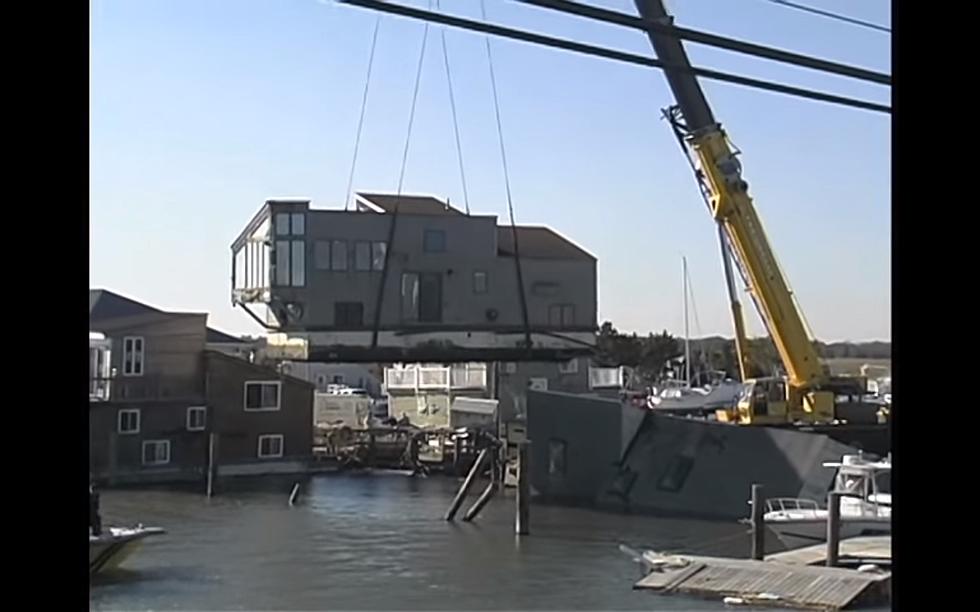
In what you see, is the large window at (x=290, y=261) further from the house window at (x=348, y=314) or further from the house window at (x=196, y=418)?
the house window at (x=196, y=418)

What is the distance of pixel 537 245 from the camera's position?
12164 millimetres

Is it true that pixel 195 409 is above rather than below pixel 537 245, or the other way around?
below

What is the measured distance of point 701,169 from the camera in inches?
336

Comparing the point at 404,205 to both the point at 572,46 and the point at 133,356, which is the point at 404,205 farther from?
the point at 572,46

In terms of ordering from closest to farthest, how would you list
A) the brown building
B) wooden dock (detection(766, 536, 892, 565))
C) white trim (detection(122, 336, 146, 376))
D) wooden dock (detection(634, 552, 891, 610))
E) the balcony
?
wooden dock (detection(634, 552, 891, 610)), wooden dock (detection(766, 536, 892, 565)), white trim (detection(122, 336, 146, 376)), the brown building, the balcony

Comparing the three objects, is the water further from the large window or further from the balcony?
the large window

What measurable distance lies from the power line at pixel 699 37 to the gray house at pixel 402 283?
9.92 metres

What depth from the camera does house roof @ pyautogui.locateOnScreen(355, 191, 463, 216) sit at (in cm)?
1187

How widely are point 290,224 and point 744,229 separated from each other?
4.41 m

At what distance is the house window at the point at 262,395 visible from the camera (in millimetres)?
12898

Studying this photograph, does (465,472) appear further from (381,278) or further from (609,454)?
(381,278)

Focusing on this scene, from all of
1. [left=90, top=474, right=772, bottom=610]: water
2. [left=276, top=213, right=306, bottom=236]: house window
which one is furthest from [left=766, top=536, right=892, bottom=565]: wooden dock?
[left=276, top=213, right=306, bottom=236]: house window

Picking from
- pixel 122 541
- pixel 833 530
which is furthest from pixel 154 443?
pixel 833 530

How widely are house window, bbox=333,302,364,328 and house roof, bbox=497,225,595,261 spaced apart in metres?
1.37
